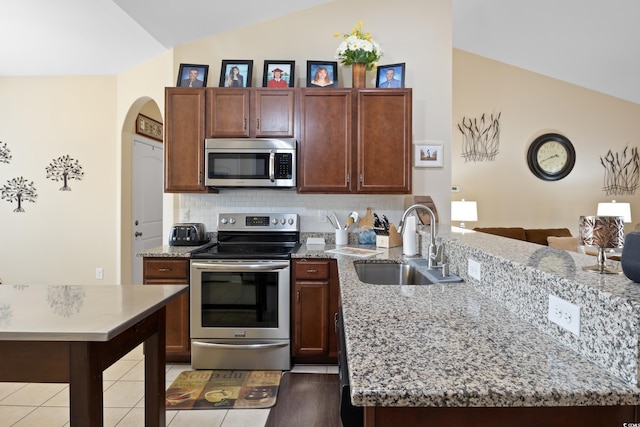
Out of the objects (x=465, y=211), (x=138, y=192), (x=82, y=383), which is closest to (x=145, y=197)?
(x=138, y=192)

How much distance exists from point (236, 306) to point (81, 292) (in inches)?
48.1

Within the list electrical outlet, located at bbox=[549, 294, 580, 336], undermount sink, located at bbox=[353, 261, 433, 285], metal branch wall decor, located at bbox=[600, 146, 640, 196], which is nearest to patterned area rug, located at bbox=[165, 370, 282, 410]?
undermount sink, located at bbox=[353, 261, 433, 285]

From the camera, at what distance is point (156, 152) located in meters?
4.49

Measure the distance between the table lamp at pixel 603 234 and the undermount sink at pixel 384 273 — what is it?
1.14m

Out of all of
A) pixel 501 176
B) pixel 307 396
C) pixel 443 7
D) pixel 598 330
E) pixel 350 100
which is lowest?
pixel 307 396

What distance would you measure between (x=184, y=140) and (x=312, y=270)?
59.6 inches

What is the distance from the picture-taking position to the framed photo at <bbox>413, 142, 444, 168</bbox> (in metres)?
3.30

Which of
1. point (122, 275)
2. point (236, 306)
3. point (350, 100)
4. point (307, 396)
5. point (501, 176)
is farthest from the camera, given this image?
point (501, 176)

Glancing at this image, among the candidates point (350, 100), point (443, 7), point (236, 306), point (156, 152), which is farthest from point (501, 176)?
point (156, 152)

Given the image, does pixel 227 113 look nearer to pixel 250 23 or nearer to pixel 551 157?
pixel 250 23

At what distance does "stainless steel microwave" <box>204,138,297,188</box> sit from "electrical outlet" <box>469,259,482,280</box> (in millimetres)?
1712

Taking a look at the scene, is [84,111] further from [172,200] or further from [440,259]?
[440,259]

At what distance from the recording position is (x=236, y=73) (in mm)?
3184

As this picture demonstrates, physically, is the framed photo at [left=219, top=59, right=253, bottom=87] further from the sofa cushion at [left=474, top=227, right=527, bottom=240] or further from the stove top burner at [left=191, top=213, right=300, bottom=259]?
the sofa cushion at [left=474, top=227, right=527, bottom=240]
